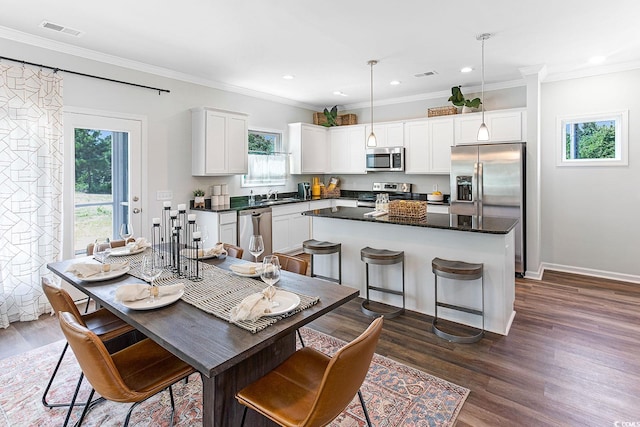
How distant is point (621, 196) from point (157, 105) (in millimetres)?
6096

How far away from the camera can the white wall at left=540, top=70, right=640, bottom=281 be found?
4516mm

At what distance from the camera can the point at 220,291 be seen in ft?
6.32

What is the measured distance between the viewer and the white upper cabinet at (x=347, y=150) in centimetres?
665

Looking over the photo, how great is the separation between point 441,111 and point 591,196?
7.87 feet

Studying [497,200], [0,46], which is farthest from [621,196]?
[0,46]

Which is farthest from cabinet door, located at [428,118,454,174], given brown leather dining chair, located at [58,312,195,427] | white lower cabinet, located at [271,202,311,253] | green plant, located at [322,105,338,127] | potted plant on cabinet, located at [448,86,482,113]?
brown leather dining chair, located at [58,312,195,427]

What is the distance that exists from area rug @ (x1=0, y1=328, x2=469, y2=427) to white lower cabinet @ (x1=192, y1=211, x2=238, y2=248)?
2.32m

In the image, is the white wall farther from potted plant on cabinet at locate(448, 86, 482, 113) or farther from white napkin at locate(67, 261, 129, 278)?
white napkin at locate(67, 261, 129, 278)

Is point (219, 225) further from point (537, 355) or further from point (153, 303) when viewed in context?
point (537, 355)

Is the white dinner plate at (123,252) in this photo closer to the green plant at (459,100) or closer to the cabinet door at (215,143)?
the cabinet door at (215,143)

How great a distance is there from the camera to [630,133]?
176 inches

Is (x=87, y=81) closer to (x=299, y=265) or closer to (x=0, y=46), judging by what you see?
(x=0, y=46)

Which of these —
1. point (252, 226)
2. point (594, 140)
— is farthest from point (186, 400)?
point (594, 140)

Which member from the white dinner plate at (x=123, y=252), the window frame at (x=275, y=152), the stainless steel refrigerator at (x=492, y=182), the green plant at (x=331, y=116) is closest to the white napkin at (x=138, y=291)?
the white dinner plate at (x=123, y=252)
